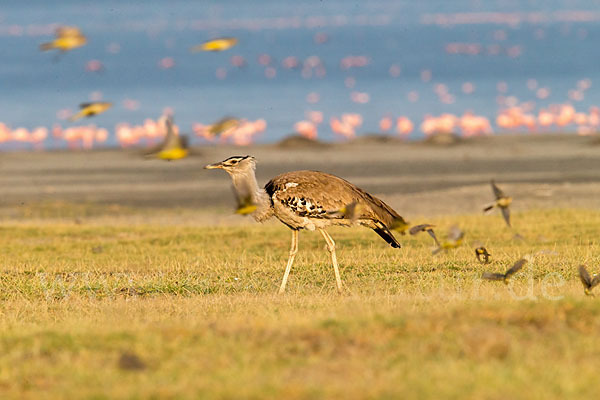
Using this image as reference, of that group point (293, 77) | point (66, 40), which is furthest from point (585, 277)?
point (293, 77)

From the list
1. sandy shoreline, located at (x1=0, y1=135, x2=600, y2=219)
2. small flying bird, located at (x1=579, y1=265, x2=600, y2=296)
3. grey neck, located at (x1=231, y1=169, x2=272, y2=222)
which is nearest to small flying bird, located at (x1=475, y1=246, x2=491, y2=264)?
grey neck, located at (x1=231, y1=169, x2=272, y2=222)

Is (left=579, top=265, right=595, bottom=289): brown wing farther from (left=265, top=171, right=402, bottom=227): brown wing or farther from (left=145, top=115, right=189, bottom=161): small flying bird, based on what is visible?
(left=145, top=115, right=189, bottom=161): small flying bird

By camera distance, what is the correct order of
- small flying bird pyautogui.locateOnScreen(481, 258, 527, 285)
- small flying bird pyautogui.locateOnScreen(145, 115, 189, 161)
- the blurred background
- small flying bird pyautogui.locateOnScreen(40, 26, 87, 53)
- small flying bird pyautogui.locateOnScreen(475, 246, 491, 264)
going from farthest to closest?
1. the blurred background
2. small flying bird pyautogui.locateOnScreen(40, 26, 87, 53)
3. small flying bird pyautogui.locateOnScreen(145, 115, 189, 161)
4. small flying bird pyautogui.locateOnScreen(475, 246, 491, 264)
5. small flying bird pyautogui.locateOnScreen(481, 258, 527, 285)

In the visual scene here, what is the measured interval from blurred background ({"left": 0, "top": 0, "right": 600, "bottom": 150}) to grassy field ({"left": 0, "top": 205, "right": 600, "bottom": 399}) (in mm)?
20482

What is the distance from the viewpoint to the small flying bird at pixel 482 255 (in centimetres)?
1375

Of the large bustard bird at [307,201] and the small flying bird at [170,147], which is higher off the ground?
the small flying bird at [170,147]

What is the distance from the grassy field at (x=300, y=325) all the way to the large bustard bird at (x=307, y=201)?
2.41ft

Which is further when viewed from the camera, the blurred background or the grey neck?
the blurred background

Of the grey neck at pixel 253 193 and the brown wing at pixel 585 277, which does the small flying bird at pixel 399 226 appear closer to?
the grey neck at pixel 253 193

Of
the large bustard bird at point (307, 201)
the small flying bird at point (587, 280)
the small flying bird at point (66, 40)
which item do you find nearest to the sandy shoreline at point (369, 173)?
the small flying bird at point (66, 40)

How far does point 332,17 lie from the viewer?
171125 millimetres

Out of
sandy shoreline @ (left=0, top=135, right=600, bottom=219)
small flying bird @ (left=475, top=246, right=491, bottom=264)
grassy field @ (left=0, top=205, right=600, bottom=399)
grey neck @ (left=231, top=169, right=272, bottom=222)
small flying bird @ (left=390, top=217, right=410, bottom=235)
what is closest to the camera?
grassy field @ (left=0, top=205, right=600, bottom=399)

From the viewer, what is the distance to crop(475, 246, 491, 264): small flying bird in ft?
45.1

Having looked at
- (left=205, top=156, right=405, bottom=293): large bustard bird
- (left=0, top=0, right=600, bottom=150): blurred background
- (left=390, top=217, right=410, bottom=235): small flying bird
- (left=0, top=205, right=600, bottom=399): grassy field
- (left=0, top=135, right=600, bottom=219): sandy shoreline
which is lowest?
(left=0, top=205, right=600, bottom=399): grassy field
